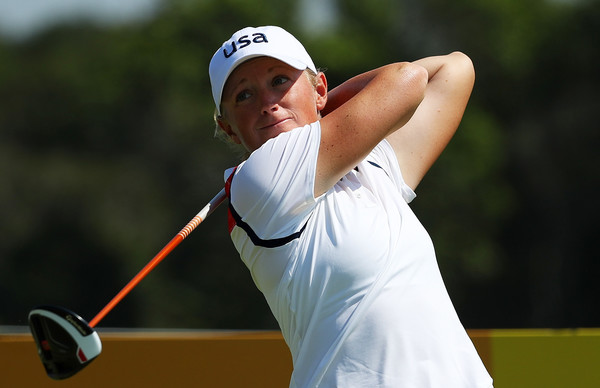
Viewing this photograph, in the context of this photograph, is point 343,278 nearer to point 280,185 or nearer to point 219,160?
point 280,185

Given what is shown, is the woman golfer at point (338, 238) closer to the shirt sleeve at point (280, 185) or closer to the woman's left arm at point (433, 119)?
the shirt sleeve at point (280, 185)

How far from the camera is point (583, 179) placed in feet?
30.7

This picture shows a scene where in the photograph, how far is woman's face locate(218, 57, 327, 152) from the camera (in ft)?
7.89

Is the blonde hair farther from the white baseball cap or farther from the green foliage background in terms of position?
the green foliage background

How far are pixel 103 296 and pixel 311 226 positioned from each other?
7.85m

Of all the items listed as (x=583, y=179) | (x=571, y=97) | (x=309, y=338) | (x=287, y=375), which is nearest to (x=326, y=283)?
(x=309, y=338)

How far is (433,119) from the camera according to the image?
2699mm

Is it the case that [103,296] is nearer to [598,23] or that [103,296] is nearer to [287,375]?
[598,23]

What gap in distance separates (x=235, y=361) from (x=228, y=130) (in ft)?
4.65

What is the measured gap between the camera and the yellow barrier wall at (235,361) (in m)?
3.71

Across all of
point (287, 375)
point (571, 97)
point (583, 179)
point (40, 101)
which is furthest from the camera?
point (40, 101)

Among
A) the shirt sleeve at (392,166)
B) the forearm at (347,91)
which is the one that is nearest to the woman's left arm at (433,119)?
the shirt sleeve at (392,166)

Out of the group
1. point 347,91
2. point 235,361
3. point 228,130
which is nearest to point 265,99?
point 228,130

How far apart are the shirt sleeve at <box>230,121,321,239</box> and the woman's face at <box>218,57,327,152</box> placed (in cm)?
14
